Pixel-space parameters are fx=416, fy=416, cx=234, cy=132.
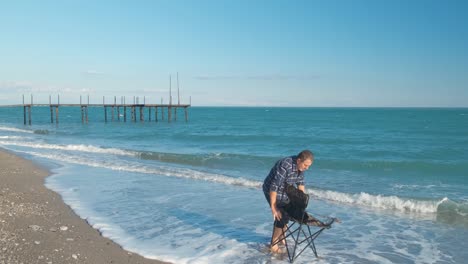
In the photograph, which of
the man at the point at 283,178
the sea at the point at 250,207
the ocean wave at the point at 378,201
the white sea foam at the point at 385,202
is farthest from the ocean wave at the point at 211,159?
the man at the point at 283,178

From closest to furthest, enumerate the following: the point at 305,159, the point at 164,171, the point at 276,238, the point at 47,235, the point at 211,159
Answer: the point at 305,159
the point at 276,238
the point at 47,235
the point at 164,171
the point at 211,159

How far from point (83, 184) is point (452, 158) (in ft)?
59.6

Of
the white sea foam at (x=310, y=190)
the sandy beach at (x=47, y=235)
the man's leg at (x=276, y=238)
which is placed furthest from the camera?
the white sea foam at (x=310, y=190)

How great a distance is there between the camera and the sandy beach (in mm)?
5716

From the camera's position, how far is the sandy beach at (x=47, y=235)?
5716 millimetres

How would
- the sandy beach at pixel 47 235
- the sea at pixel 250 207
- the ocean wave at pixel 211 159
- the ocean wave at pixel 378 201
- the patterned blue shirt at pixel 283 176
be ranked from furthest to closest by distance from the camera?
1. the ocean wave at pixel 211 159
2. the ocean wave at pixel 378 201
3. the sea at pixel 250 207
4. the sandy beach at pixel 47 235
5. the patterned blue shirt at pixel 283 176

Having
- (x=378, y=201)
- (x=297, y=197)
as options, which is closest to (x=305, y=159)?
(x=297, y=197)

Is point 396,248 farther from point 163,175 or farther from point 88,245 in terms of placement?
point 163,175

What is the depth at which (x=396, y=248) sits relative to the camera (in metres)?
6.75

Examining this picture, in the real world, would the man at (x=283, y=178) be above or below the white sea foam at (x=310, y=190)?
above

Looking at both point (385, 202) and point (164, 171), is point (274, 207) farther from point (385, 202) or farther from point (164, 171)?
point (164, 171)

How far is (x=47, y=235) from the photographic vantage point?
663 cm

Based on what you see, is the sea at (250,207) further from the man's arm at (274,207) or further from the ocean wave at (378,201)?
the man's arm at (274,207)

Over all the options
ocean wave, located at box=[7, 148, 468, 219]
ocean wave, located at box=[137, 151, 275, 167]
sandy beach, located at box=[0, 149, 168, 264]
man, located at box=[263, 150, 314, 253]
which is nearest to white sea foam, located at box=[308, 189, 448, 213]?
ocean wave, located at box=[7, 148, 468, 219]
